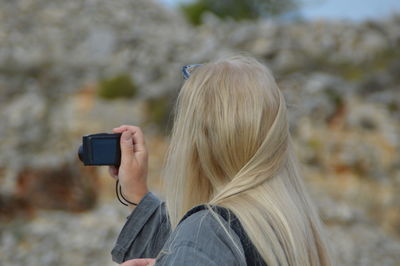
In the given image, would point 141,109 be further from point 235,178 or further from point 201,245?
point 201,245

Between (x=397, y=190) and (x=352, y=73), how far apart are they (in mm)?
2543

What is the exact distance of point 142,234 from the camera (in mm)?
2250

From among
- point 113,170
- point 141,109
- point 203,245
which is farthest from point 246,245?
point 141,109

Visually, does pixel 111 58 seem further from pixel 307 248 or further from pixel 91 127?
pixel 307 248

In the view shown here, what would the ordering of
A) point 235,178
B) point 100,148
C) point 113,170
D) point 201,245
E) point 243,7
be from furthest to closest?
1. point 243,7
2. point 113,170
3. point 100,148
4. point 235,178
5. point 201,245

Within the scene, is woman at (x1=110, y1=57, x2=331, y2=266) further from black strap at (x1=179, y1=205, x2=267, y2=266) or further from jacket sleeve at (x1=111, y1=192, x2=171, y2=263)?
jacket sleeve at (x1=111, y1=192, x2=171, y2=263)

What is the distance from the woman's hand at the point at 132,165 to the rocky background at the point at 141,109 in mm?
5696

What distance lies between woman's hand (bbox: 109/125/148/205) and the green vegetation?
28.5 ft

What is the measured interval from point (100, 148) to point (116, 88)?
886 cm

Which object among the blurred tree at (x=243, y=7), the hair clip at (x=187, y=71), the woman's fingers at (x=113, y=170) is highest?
the hair clip at (x=187, y=71)

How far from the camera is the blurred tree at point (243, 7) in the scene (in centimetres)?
2024

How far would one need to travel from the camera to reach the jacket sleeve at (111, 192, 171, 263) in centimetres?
224

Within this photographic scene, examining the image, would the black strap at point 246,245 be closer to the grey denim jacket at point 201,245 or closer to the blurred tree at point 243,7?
the grey denim jacket at point 201,245

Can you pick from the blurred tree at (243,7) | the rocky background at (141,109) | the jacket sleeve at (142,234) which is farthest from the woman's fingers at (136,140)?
the blurred tree at (243,7)
